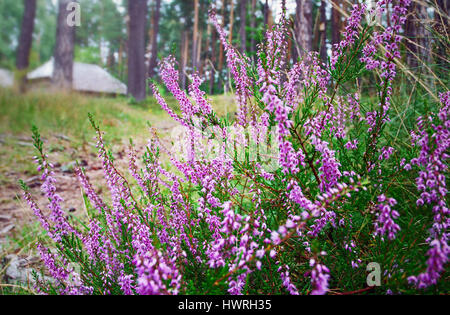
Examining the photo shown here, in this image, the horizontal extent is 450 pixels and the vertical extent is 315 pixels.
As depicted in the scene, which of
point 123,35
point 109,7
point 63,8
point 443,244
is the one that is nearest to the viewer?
point 443,244

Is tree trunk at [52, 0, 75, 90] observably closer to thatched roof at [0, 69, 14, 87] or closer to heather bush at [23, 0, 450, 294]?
thatched roof at [0, 69, 14, 87]

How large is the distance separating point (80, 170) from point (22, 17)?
381 centimetres

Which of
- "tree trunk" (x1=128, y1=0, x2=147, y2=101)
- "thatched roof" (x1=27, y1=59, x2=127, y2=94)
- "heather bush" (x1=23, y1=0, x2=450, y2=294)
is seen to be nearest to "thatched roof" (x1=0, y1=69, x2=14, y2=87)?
"heather bush" (x1=23, y1=0, x2=450, y2=294)

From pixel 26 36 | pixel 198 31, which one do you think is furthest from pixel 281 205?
pixel 198 31

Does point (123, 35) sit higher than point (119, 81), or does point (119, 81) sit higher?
point (123, 35)

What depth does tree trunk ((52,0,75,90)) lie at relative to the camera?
641 cm

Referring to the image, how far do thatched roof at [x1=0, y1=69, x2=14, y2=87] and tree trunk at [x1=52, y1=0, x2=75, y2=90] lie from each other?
4.21 m

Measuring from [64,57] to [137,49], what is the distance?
17.2 feet

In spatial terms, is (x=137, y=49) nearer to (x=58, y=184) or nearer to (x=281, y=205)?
(x=58, y=184)

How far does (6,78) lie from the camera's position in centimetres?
279

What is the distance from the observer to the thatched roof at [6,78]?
8.99 feet
